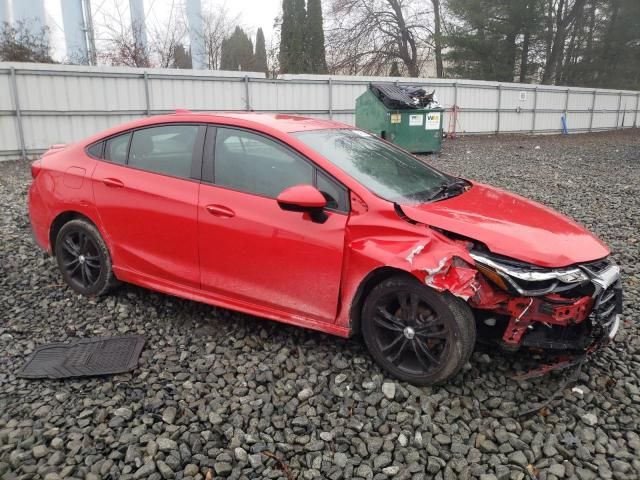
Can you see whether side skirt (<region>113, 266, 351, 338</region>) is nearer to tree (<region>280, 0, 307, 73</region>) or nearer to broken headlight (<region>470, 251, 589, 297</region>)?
broken headlight (<region>470, 251, 589, 297</region>)

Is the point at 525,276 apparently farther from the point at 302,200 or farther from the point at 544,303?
the point at 302,200

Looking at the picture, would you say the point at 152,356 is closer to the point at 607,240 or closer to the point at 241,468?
the point at 241,468

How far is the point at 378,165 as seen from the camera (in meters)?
3.46

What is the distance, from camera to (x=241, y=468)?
2.33 metres

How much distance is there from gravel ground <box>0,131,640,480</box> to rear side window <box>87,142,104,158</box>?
1.14 metres

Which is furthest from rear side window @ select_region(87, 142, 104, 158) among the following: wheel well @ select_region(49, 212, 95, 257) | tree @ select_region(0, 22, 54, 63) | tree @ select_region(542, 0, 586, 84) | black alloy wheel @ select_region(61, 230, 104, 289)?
tree @ select_region(542, 0, 586, 84)

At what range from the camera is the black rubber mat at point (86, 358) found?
9.96ft

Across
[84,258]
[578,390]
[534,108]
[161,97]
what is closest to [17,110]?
[161,97]

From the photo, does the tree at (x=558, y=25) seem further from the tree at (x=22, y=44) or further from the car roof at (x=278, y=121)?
the car roof at (x=278, y=121)

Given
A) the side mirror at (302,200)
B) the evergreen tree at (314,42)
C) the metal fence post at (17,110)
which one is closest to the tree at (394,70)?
the evergreen tree at (314,42)

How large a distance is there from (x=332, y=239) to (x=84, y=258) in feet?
7.37

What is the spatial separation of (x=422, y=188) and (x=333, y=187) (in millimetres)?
724

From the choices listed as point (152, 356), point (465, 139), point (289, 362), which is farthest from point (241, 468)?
point (465, 139)

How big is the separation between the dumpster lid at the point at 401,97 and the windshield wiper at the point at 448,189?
10182mm
